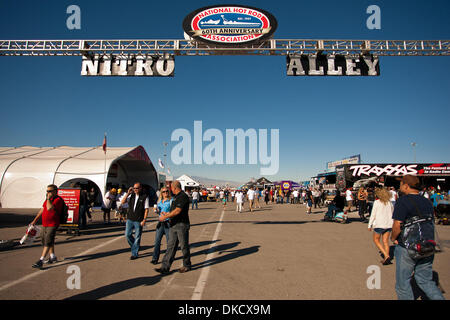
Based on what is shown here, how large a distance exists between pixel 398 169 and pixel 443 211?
21.7 m

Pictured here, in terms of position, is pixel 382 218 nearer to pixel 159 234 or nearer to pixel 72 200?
pixel 159 234

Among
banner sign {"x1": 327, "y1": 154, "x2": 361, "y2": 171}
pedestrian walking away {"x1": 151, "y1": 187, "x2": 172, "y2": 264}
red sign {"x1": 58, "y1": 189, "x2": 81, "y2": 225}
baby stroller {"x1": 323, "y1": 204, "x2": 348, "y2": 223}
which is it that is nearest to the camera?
pedestrian walking away {"x1": 151, "y1": 187, "x2": 172, "y2": 264}

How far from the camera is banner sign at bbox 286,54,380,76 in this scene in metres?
9.96

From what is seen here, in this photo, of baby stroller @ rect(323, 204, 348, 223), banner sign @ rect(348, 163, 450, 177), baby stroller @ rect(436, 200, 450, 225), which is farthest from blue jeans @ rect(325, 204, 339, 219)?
banner sign @ rect(348, 163, 450, 177)

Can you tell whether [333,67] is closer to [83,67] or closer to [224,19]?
[224,19]

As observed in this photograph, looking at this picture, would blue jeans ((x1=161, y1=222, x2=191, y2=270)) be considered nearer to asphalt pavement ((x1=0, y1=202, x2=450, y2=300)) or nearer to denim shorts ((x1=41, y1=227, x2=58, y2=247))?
asphalt pavement ((x1=0, y1=202, x2=450, y2=300))

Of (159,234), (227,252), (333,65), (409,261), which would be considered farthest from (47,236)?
(333,65)

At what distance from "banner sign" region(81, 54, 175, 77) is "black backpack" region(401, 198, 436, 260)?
953 centimetres

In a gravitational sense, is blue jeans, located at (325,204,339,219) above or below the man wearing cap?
below

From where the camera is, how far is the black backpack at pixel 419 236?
2943 mm

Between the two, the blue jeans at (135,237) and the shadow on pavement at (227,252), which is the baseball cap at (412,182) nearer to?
the shadow on pavement at (227,252)

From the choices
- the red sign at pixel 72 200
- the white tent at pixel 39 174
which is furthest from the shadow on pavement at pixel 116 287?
the white tent at pixel 39 174

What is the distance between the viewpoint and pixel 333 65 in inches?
394
